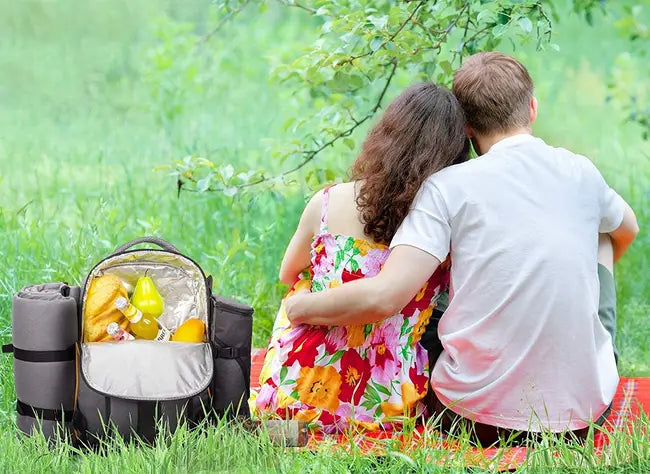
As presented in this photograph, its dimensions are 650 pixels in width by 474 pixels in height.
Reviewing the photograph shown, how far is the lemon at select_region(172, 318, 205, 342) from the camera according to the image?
2.66 meters

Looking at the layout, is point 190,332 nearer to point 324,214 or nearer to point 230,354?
point 230,354

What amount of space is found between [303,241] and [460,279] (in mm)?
430

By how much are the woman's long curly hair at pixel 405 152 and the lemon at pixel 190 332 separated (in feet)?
1.66

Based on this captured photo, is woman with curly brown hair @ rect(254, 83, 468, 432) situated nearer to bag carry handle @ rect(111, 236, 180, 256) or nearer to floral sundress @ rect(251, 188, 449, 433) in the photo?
floral sundress @ rect(251, 188, 449, 433)

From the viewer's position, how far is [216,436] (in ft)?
7.86

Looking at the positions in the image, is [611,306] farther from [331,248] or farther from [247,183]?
[247,183]

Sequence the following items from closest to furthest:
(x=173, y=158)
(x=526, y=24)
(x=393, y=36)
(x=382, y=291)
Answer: (x=382, y=291) < (x=526, y=24) < (x=393, y=36) < (x=173, y=158)

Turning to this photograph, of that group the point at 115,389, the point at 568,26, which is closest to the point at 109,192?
the point at 115,389

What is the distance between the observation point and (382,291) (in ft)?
7.96

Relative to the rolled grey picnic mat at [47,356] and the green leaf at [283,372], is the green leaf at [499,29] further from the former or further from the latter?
the rolled grey picnic mat at [47,356]

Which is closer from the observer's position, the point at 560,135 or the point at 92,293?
the point at 92,293

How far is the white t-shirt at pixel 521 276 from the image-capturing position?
96.1 inches

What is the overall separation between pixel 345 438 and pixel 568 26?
26.3ft

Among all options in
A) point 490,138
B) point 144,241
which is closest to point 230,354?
point 144,241
